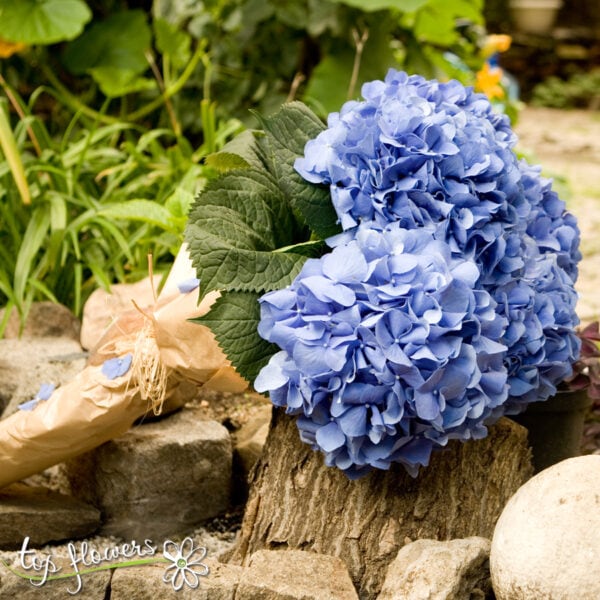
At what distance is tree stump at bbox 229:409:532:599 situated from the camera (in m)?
1.75

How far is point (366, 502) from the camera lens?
176cm

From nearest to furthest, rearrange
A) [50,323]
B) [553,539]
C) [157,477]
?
[553,539]
[157,477]
[50,323]

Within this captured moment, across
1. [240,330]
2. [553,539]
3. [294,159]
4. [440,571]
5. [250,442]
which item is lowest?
[250,442]

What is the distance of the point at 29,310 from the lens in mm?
2555

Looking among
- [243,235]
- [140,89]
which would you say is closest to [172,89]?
[140,89]

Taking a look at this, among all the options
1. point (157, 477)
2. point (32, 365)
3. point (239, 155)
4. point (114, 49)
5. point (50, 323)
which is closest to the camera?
point (239, 155)

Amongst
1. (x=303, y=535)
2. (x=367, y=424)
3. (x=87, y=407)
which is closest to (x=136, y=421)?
(x=87, y=407)

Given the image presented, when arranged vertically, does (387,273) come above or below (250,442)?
above

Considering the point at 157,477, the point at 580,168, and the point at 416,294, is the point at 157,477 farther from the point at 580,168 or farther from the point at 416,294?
the point at 580,168

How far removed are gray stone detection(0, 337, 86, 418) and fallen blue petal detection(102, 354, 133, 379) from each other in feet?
1.18

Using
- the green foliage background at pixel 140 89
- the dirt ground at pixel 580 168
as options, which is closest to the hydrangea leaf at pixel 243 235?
the green foliage background at pixel 140 89

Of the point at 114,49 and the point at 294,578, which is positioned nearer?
the point at 294,578

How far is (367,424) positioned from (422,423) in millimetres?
90

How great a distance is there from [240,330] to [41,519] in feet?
2.01
